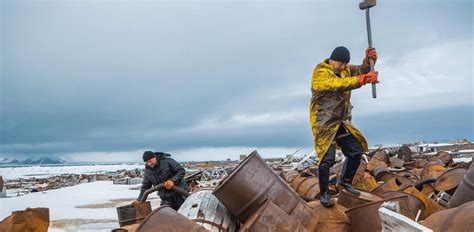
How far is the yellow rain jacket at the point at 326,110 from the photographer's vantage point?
3.99 m

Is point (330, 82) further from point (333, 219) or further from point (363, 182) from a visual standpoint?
point (363, 182)

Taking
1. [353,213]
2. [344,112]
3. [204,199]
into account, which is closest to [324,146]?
[344,112]

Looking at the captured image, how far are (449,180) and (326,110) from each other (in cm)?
268

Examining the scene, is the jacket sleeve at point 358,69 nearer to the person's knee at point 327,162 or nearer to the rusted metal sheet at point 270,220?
the person's knee at point 327,162

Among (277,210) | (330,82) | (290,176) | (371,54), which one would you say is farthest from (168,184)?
(290,176)

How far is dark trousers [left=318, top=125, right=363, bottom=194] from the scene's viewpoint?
4.07m

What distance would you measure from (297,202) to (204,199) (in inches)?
41.1

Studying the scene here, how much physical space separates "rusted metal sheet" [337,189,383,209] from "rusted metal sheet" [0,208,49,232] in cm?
354

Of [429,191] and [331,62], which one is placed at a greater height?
[331,62]

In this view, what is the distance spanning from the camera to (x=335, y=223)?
3.74m

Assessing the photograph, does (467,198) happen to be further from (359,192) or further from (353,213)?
(353,213)

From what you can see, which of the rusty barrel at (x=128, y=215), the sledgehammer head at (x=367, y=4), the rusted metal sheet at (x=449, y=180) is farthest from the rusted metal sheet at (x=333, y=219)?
the rusted metal sheet at (x=449, y=180)

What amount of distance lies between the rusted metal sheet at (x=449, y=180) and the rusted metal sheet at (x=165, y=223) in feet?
12.1

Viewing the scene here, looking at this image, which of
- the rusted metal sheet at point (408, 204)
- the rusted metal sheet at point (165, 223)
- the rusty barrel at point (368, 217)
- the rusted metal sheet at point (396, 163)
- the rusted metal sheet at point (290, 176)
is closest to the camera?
the rusted metal sheet at point (165, 223)
